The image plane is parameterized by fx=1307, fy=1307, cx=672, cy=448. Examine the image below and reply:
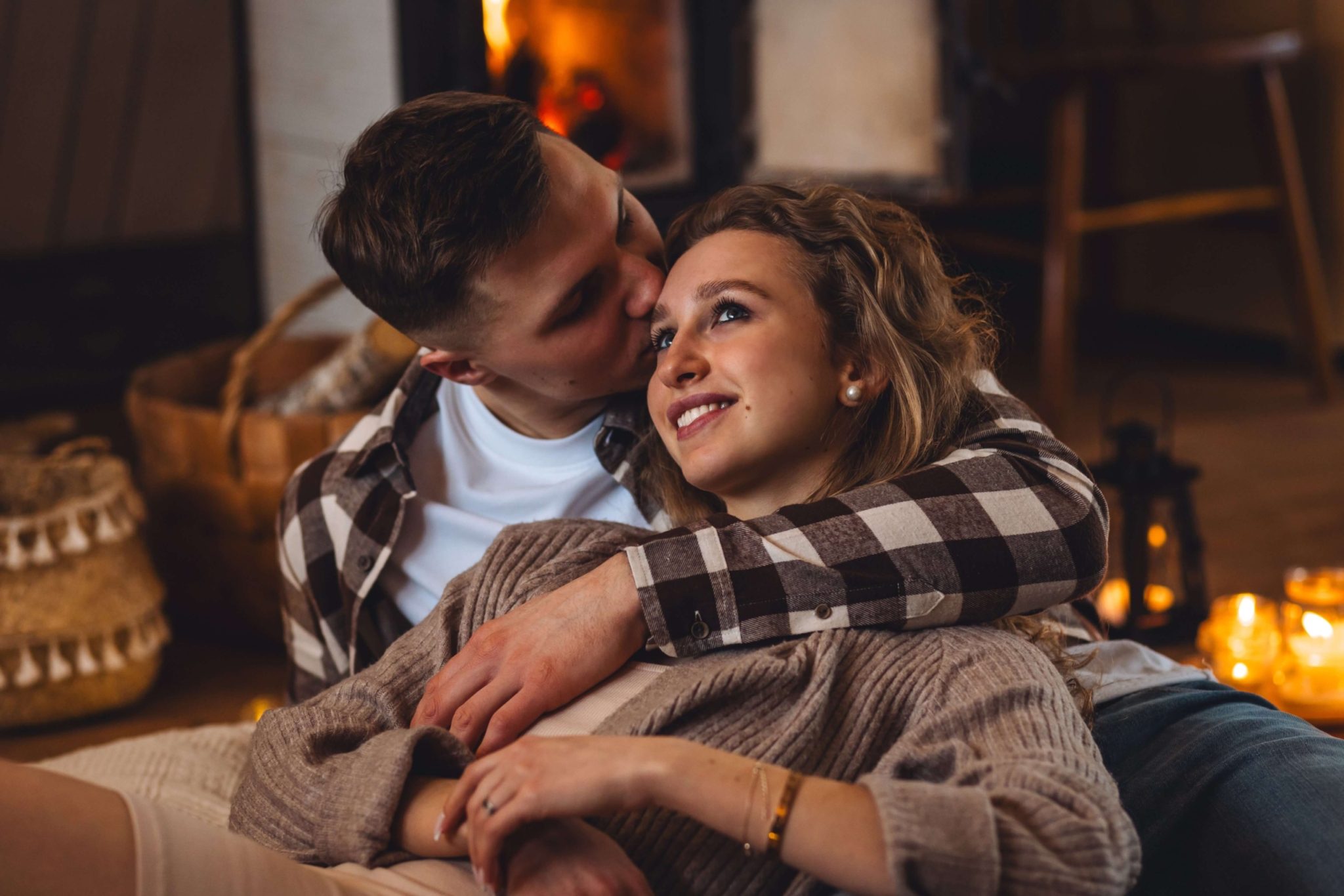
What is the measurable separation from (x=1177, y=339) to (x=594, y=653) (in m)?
3.38

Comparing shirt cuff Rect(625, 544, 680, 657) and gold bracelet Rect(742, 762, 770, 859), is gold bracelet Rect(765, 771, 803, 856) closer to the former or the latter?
gold bracelet Rect(742, 762, 770, 859)

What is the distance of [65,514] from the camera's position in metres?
1.90

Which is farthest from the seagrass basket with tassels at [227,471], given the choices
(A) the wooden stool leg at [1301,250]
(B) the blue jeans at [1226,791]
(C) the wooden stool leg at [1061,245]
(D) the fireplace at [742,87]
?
(A) the wooden stool leg at [1301,250]

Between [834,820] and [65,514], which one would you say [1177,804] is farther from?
[65,514]

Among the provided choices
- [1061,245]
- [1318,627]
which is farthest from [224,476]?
[1061,245]

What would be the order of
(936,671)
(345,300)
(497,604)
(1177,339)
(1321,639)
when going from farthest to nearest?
(1177,339) < (345,300) < (1321,639) < (497,604) < (936,671)

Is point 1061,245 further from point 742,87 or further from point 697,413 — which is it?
point 697,413

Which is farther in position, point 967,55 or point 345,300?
point 345,300

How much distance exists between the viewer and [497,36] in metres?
2.62

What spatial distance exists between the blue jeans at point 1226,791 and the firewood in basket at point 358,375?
1.21m

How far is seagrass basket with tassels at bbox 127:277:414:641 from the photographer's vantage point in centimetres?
201

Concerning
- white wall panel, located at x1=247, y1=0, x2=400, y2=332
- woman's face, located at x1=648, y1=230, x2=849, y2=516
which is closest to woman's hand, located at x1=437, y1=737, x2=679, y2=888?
woman's face, located at x1=648, y1=230, x2=849, y2=516

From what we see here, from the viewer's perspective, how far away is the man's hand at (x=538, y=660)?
0.96 metres

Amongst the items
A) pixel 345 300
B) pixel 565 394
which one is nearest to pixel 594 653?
pixel 565 394
